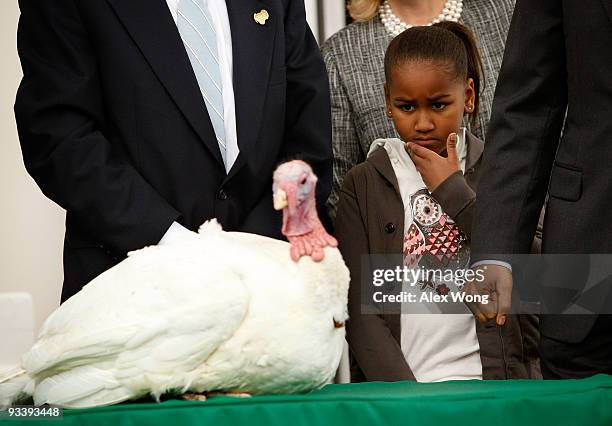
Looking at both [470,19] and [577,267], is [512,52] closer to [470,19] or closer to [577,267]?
[577,267]

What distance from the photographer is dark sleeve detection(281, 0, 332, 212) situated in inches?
84.6

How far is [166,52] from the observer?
6.51ft

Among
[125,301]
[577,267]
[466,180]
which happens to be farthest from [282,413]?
[466,180]

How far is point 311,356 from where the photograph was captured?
4.77ft

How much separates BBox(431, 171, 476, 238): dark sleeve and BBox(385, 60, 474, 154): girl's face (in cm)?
15

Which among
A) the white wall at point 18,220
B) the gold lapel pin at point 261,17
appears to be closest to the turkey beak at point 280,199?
the gold lapel pin at point 261,17

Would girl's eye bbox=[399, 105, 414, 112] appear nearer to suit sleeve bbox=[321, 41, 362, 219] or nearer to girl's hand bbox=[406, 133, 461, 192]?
girl's hand bbox=[406, 133, 461, 192]

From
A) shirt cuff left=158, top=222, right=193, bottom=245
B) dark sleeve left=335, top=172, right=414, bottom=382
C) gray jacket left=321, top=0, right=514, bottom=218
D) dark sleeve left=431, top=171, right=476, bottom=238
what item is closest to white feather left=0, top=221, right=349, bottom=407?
shirt cuff left=158, top=222, right=193, bottom=245

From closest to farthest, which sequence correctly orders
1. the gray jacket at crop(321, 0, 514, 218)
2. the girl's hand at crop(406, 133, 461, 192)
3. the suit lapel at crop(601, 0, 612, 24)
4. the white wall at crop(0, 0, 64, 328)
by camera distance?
the suit lapel at crop(601, 0, 612, 24) → the girl's hand at crop(406, 133, 461, 192) → the gray jacket at crop(321, 0, 514, 218) → the white wall at crop(0, 0, 64, 328)

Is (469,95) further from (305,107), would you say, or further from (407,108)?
(305,107)

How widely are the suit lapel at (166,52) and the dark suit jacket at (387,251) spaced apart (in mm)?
460

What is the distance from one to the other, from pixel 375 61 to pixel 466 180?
0.43 metres

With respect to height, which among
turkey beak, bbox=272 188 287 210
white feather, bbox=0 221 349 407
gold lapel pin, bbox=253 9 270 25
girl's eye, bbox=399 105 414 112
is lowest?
white feather, bbox=0 221 349 407

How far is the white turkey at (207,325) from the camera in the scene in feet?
4.73
